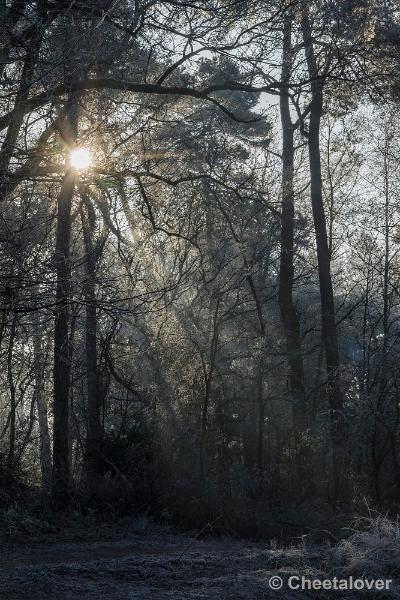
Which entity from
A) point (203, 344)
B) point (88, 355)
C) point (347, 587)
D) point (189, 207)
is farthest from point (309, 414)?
point (347, 587)

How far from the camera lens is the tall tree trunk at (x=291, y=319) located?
784 inches

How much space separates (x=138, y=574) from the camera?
737 cm

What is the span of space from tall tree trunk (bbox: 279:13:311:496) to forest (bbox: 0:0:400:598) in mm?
71

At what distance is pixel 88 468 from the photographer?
14.6m

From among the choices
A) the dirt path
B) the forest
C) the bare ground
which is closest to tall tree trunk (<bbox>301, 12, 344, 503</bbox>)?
the forest

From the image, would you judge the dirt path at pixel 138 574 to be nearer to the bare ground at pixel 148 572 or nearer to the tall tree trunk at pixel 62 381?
the bare ground at pixel 148 572

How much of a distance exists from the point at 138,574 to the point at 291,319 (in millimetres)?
16710

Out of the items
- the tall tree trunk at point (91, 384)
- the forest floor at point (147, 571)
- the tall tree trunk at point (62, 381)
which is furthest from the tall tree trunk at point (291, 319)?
the forest floor at point (147, 571)

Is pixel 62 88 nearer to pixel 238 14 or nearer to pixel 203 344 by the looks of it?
pixel 238 14

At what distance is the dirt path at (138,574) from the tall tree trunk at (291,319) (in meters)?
10.6

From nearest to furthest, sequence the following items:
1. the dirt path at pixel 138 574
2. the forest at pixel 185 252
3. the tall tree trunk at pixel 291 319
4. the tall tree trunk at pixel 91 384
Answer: the dirt path at pixel 138 574 < the forest at pixel 185 252 < the tall tree trunk at pixel 91 384 < the tall tree trunk at pixel 291 319

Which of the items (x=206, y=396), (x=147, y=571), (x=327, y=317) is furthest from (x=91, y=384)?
(x=147, y=571)

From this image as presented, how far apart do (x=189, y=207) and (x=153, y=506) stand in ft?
19.4

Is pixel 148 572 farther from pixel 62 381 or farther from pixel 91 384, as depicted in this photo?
pixel 91 384
